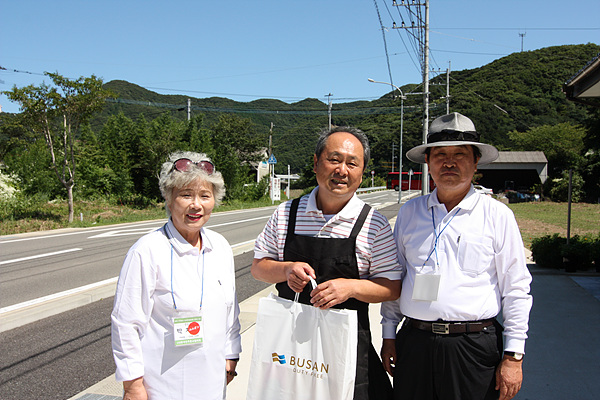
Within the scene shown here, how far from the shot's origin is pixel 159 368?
6.14ft

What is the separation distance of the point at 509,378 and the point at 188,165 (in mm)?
1788

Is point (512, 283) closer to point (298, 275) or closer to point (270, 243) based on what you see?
point (298, 275)

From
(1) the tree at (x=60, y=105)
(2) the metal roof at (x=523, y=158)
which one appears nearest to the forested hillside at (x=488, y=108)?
(2) the metal roof at (x=523, y=158)

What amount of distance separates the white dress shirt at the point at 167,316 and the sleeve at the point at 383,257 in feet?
2.41

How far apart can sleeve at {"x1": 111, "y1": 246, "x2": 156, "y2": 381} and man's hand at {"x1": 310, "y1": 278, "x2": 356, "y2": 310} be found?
0.71m

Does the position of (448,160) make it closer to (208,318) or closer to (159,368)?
(208,318)

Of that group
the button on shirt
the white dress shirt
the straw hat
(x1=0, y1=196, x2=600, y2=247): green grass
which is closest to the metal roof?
(x1=0, y1=196, x2=600, y2=247): green grass

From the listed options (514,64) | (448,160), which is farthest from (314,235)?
(514,64)

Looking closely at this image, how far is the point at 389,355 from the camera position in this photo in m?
2.21

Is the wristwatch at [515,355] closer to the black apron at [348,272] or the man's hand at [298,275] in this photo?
Answer: the black apron at [348,272]

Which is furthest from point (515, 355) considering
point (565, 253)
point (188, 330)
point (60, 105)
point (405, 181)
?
point (405, 181)

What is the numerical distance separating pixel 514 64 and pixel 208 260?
89128 mm

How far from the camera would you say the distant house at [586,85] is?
520cm

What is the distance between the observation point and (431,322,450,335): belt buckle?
1.98 metres
